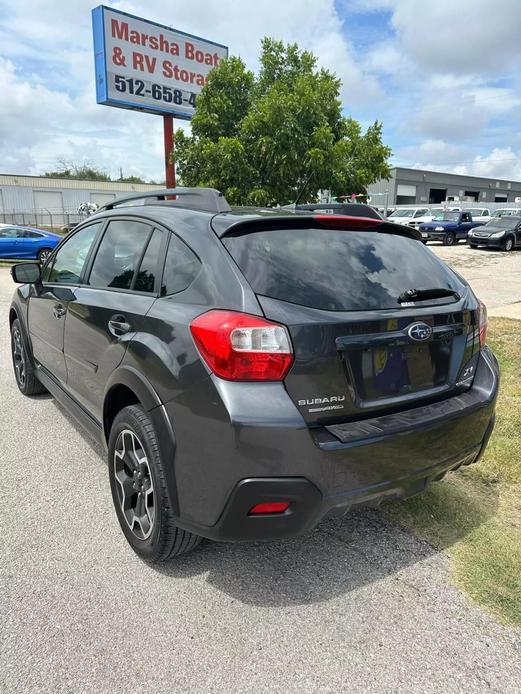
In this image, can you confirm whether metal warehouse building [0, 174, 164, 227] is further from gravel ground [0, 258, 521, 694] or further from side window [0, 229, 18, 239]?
Result: gravel ground [0, 258, 521, 694]

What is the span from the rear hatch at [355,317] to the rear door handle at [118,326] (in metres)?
0.74

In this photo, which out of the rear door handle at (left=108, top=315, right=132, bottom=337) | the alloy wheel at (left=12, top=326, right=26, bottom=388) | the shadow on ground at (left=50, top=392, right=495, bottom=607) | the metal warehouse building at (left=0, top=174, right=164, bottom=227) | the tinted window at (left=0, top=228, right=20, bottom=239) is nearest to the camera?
the shadow on ground at (left=50, top=392, right=495, bottom=607)

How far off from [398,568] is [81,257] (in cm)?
283

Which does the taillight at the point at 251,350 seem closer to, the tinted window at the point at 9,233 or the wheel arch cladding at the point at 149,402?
the wheel arch cladding at the point at 149,402

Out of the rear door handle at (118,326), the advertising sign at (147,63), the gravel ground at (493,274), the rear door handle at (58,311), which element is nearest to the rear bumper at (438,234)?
the gravel ground at (493,274)

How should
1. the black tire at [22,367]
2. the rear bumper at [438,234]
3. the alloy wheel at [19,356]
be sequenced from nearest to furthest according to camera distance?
the black tire at [22,367] → the alloy wheel at [19,356] → the rear bumper at [438,234]

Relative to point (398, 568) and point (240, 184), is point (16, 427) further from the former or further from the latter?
point (240, 184)

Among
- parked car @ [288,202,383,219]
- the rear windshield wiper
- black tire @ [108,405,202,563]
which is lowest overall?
black tire @ [108,405,202,563]

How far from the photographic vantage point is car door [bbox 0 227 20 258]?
1972 centimetres

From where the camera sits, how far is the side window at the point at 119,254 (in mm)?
2863

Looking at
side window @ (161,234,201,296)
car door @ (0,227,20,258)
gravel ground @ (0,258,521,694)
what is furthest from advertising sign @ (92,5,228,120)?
gravel ground @ (0,258,521,694)

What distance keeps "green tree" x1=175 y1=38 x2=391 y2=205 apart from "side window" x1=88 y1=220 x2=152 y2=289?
716 centimetres

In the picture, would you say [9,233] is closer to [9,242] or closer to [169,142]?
[9,242]

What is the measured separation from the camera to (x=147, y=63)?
1861 cm
